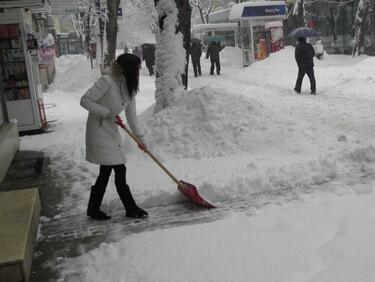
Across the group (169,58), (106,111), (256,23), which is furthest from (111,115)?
(256,23)

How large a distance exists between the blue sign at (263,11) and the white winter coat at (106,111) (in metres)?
19.0

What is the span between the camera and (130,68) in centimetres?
477

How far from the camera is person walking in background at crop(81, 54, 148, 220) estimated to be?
4758 millimetres

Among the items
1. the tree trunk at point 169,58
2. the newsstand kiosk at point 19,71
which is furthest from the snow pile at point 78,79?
the tree trunk at point 169,58

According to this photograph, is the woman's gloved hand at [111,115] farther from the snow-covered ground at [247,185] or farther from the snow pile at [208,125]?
the snow pile at [208,125]

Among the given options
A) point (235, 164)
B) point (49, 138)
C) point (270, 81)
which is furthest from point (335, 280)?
point (270, 81)

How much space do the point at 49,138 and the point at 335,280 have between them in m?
7.75

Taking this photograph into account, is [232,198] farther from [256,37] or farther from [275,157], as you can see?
[256,37]

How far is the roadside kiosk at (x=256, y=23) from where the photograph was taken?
2297 centimetres

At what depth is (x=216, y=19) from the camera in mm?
37250

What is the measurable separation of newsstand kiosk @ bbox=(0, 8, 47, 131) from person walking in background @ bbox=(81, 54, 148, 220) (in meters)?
5.72

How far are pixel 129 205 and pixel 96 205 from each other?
35cm

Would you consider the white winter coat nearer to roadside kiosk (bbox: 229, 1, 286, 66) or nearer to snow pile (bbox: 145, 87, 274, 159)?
snow pile (bbox: 145, 87, 274, 159)

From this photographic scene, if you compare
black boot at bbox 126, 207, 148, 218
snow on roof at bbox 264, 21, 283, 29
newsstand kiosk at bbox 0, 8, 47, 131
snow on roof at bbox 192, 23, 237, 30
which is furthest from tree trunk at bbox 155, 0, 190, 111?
snow on roof at bbox 192, 23, 237, 30
